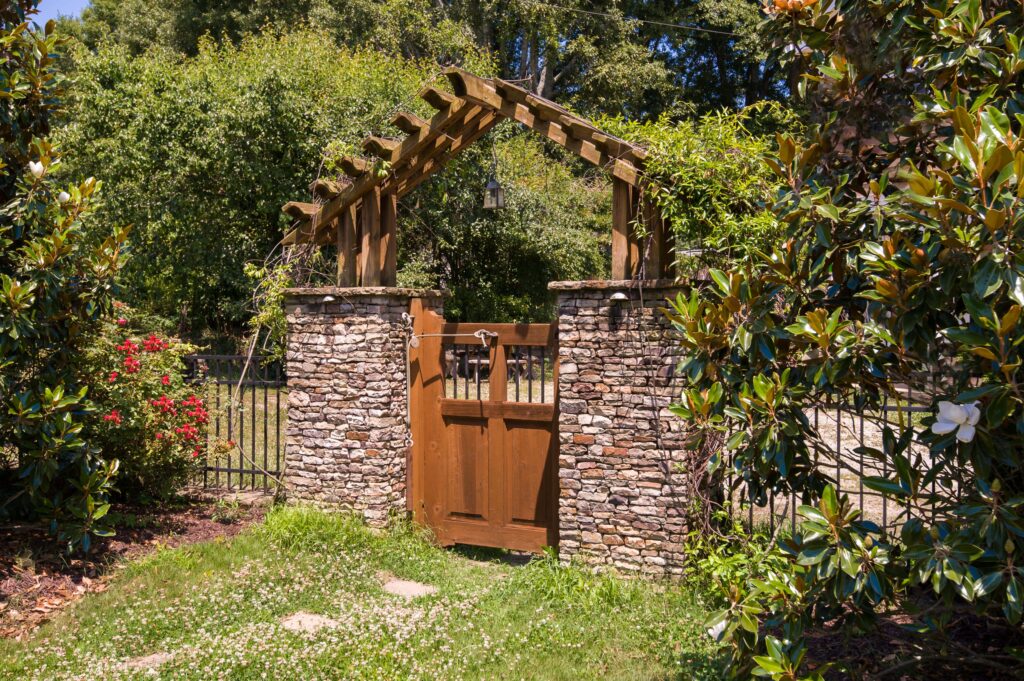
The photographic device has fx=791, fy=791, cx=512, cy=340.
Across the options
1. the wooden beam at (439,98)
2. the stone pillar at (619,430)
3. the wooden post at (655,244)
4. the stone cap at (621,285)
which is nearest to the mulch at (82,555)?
the stone pillar at (619,430)

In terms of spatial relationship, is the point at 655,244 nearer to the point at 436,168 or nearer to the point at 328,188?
the point at 436,168

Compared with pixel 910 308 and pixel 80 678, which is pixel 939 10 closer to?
pixel 910 308

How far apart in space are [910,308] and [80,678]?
474 centimetres

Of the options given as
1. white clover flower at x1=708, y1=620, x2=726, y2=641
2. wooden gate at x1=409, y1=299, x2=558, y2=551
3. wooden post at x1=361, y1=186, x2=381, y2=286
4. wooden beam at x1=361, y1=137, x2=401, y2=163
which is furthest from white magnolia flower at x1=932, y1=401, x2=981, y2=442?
wooden post at x1=361, y1=186, x2=381, y2=286

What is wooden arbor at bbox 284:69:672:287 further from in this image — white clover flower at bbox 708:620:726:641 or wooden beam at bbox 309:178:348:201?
white clover flower at bbox 708:620:726:641

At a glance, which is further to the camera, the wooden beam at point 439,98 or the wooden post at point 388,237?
the wooden post at point 388,237

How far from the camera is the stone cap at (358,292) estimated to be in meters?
7.00

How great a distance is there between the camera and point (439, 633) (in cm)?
517

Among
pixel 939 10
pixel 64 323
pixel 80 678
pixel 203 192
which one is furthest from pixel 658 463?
pixel 203 192

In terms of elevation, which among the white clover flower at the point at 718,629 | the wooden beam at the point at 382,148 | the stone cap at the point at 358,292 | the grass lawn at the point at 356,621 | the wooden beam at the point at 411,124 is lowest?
the grass lawn at the point at 356,621

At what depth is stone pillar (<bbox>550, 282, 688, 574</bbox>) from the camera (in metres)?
5.88

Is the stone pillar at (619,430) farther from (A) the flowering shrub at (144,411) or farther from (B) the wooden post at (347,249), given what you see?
(A) the flowering shrub at (144,411)

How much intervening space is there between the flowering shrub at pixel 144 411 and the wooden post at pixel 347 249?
1.84 metres

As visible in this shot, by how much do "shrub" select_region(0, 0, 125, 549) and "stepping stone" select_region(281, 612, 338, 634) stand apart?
1.82m
